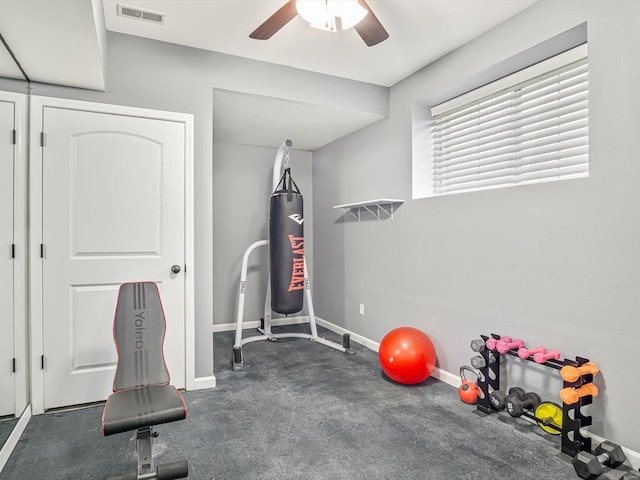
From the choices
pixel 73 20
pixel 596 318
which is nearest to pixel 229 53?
pixel 73 20

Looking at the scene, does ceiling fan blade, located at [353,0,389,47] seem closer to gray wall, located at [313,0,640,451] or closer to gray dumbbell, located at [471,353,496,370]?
gray wall, located at [313,0,640,451]

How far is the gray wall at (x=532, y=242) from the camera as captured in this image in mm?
1978

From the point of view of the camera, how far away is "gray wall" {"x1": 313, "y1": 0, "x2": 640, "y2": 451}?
1.98 meters

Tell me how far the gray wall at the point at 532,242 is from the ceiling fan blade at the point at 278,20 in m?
1.49

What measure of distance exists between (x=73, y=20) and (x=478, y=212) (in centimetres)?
263

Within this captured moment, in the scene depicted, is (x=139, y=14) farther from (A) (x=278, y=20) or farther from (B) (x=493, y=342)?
(B) (x=493, y=342)

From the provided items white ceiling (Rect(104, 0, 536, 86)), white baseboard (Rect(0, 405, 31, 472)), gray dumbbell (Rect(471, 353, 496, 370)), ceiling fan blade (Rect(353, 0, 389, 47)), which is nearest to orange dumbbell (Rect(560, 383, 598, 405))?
gray dumbbell (Rect(471, 353, 496, 370))

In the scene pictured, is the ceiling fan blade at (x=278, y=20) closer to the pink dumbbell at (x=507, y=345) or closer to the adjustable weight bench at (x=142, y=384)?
the adjustable weight bench at (x=142, y=384)

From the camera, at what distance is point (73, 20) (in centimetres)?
181

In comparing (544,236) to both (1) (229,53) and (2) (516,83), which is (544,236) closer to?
(2) (516,83)

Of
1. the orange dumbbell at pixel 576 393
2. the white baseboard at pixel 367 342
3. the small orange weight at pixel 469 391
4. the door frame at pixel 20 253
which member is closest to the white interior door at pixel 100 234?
the door frame at pixel 20 253

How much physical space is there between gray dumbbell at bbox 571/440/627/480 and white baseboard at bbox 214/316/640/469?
5 centimetres

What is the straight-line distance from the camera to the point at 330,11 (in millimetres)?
1976

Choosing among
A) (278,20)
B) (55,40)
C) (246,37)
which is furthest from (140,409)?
(246,37)
